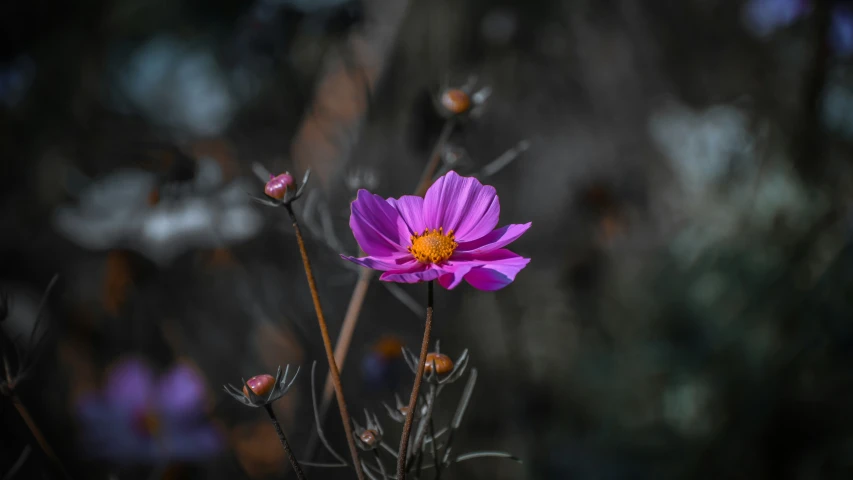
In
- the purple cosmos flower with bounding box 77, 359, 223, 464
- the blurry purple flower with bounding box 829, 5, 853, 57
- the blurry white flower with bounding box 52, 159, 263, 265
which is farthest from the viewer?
the blurry purple flower with bounding box 829, 5, 853, 57

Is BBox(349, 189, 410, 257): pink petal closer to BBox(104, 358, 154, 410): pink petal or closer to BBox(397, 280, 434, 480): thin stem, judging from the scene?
BBox(397, 280, 434, 480): thin stem

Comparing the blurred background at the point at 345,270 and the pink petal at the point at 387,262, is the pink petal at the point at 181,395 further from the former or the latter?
the pink petal at the point at 387,262

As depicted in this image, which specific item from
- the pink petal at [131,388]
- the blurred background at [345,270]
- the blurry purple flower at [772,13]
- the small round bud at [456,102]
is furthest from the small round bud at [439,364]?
the blurry purple flower at [772,13]

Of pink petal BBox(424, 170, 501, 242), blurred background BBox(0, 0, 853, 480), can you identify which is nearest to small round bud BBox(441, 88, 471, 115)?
pink petal BBox(424, 170, 501, 242)

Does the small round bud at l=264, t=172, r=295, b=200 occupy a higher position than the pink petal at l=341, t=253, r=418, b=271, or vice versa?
the small round bud at l=264, t=172, r=295, b=200

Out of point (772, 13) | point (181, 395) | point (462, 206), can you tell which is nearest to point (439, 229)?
point (462, 206)

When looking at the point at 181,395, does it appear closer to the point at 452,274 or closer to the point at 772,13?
the point at 452,274

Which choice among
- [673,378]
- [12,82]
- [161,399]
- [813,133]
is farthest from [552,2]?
[161,399]
